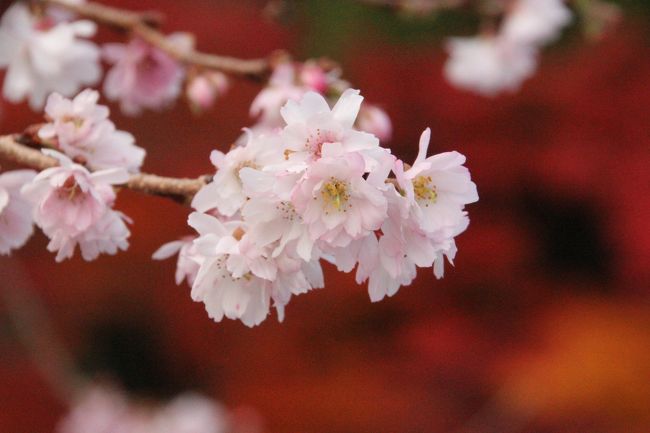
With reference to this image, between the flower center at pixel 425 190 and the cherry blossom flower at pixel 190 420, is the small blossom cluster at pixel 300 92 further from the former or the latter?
the cherry blossom flower at pixel 190 420

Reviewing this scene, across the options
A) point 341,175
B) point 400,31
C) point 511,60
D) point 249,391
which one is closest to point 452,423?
point 249,391

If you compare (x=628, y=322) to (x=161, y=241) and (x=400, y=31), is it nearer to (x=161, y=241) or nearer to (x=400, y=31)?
(x=161, y=241)

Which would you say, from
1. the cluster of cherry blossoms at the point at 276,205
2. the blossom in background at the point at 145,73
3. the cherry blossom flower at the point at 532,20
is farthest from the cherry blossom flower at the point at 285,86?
the cherry blossom flower at the point at 532,20

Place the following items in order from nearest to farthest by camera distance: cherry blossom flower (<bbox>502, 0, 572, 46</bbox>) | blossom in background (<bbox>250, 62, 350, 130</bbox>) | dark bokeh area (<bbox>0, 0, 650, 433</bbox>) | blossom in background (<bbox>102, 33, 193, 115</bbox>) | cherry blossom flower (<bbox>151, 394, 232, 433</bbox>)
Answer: blossom in background (<bbox>250, 62, 350, 130</bbox>) → blossom in background (<bbox>102, 33, 193, 115</bbox>) → cherry blossom flower (<bbox>502, 0, 572, 46</bbox>) → cherry blossom flower (<bbox>151, 394, 232, 433</bbox>) → dark bokeh area (<bbox>0, 0, 650, 433</bbox>)

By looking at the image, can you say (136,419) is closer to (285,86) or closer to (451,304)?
(451,304)

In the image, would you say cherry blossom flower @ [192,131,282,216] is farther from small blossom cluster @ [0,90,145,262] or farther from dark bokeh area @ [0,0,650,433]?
dark bokeh area @ [0,0,650,433]

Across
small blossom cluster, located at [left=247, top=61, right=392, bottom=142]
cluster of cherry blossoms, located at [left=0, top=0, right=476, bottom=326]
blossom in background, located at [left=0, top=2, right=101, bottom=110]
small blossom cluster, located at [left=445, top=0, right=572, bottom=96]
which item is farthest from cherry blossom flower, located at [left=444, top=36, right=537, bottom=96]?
cluster of cherry blossoms, located at [left=0, top=0, right=476, bottom=326]
